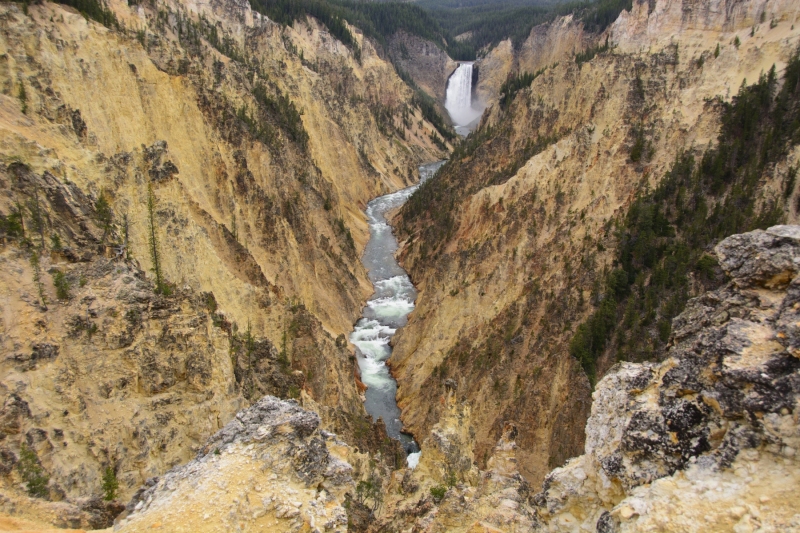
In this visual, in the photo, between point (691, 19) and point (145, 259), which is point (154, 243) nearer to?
point (145, 259)

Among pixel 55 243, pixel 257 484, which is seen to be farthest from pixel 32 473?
pixel 55 243

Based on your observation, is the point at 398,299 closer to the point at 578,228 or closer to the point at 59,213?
the point at 578,228

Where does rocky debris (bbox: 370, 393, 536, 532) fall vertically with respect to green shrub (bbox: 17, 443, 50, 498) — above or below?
below

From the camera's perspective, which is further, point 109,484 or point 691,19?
point 691,19

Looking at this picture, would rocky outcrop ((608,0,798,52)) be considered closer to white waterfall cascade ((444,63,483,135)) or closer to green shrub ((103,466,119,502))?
green shrub ((103,466,119,502))

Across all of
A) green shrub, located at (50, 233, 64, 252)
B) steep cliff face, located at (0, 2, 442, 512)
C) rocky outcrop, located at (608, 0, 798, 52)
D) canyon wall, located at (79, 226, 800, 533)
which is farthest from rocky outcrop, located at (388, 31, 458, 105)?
canyon wall, located at (79, 226, 800, 533)

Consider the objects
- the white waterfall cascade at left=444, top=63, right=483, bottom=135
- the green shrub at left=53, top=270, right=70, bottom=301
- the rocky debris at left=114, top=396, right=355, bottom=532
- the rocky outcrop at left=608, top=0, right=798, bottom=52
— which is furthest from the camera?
the white waterfall cascade at left=444, top=63, right=483, bottom=135

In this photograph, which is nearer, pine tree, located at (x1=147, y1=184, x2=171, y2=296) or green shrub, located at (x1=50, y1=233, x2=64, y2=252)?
green shrub, located at (x1=50, y1=233, x2=64, y2=252)
